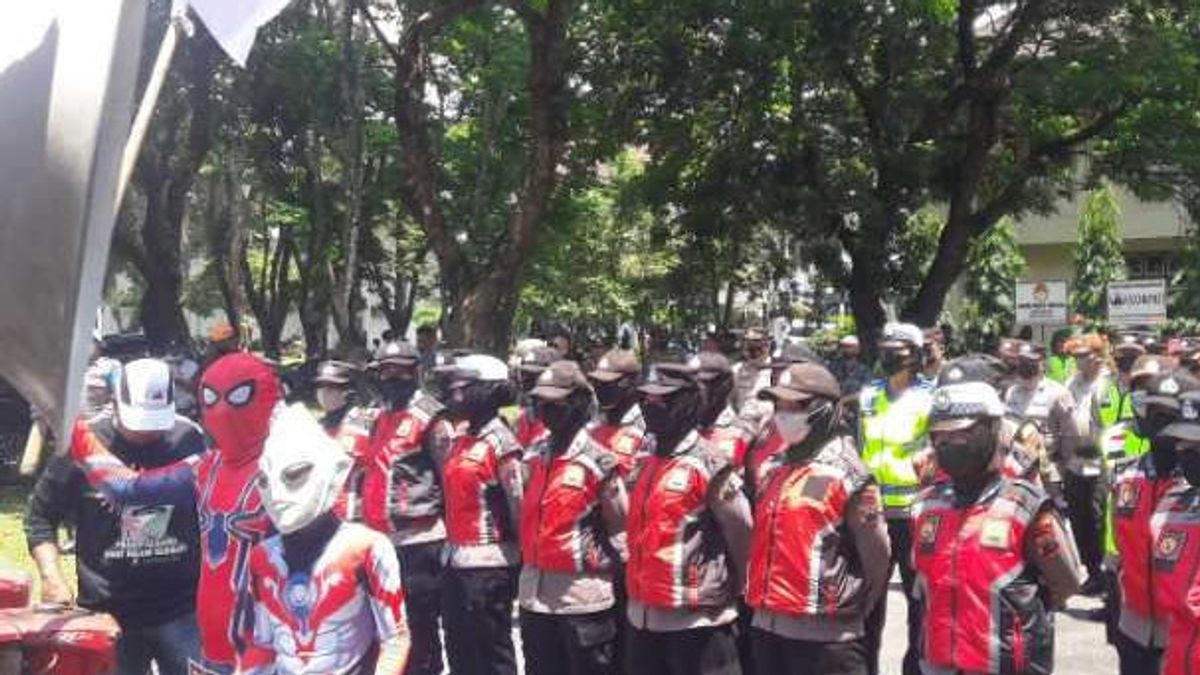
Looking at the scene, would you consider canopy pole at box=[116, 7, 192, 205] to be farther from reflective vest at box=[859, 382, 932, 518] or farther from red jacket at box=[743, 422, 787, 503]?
reflective vest at box=[859, 382, 932, 518]

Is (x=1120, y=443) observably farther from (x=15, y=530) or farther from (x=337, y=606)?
(x=15, y=530)

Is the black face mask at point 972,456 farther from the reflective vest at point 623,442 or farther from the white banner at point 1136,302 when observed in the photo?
the white banner at point 1136,302

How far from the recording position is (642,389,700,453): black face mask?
221 inches

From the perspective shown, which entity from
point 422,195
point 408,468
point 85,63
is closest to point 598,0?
point 422,195

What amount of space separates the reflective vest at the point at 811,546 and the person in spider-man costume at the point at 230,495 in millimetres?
1822

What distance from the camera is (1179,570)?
4.75 meters

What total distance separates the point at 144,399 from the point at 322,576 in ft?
5.21

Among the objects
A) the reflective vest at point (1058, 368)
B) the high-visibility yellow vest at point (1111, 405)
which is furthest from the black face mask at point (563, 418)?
the reflective vest at point (1058, 368)

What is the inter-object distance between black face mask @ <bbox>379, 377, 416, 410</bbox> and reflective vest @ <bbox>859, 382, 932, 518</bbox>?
2528mm

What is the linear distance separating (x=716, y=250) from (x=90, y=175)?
71.9 feet

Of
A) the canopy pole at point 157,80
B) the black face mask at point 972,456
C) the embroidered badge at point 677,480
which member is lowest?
the embroidered badge at point 677,480

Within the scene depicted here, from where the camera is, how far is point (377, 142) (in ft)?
88.5

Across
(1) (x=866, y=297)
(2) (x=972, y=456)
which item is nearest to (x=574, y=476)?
(2) (x=972, y=456)

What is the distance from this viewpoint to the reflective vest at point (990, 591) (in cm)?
437
